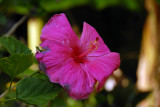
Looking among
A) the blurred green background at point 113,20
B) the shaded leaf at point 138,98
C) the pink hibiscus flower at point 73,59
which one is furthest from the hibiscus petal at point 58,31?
the blurred green background at point 113,20

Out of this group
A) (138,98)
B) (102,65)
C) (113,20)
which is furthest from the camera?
(113,20)

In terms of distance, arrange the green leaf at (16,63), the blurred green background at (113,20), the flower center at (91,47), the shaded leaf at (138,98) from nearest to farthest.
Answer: the green leaf at (16,63), the flower center at (91,47), the shaded leaf at (138,98), the blurred green background at (113,20)

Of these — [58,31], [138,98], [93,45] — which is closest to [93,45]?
[93,45]

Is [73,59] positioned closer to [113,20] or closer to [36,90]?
[36,90]

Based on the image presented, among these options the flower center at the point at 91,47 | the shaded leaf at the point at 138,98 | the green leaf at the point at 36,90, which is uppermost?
the flower center at the point at 91,47

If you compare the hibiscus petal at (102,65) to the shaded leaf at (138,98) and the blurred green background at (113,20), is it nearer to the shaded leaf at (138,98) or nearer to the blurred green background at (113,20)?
the shaded leaf at (138,98)

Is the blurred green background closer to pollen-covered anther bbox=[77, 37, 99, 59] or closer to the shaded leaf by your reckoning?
the shaded leaf
